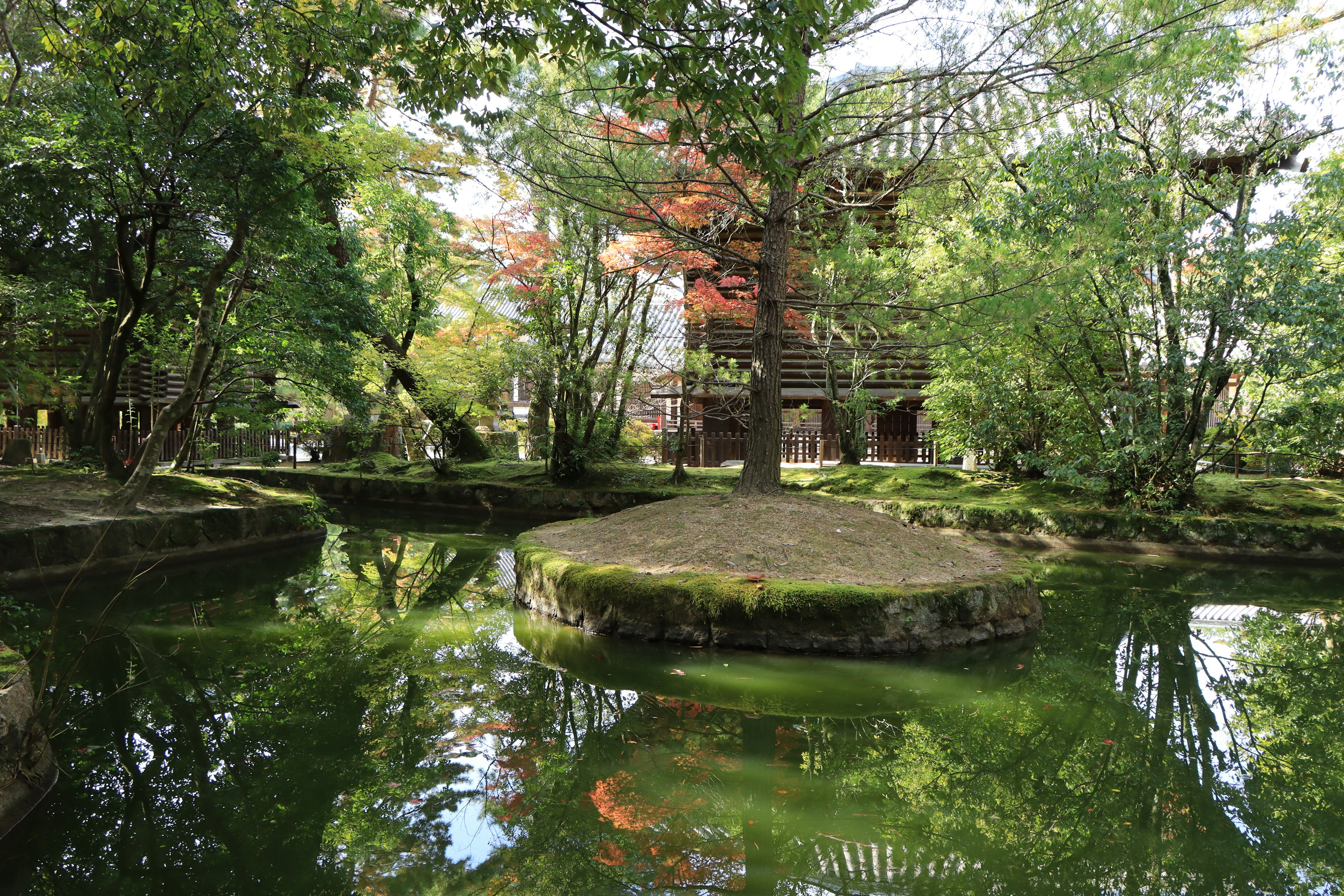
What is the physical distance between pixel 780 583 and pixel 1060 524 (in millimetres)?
7611

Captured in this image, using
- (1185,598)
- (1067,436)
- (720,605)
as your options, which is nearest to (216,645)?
(720,605)

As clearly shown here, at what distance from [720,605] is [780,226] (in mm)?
4188

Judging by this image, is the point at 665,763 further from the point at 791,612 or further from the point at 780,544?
the point at 780,544

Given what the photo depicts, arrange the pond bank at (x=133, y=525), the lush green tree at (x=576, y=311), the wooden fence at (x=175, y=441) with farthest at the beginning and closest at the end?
the wooden fence at (x=175, y=441) → the lush green tree at (x=576, y=311) → the pond bank at (x=133, y=525)

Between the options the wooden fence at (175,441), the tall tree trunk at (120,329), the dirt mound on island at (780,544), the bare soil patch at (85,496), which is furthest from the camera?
the wooden fence at (175,441)

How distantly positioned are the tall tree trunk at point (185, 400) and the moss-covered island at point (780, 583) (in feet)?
15.4

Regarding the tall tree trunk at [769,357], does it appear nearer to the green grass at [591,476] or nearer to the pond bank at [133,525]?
the green grass at [591,476]

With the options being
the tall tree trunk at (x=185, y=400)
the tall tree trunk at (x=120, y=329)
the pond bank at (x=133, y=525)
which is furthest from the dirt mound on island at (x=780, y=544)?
the tall tree trunk at (x=120, y=329)

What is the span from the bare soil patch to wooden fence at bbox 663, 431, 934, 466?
9019 millimetres

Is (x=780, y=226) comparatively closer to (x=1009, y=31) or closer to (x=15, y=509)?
(x=1009, y=31)

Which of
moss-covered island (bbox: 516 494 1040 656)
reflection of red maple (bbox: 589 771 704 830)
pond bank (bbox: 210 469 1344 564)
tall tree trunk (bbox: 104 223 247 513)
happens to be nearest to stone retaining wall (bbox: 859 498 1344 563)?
pond bank (bbox: 210 469 1344 564)

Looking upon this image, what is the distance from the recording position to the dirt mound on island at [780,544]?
20.5 feet

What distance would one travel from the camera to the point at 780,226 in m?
7.88

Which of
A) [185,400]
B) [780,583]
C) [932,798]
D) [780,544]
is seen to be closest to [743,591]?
[780,583]
